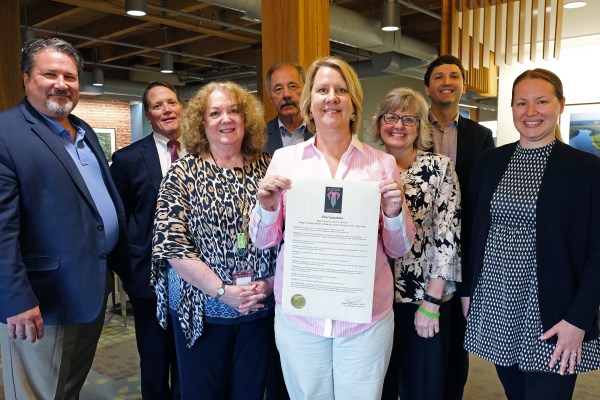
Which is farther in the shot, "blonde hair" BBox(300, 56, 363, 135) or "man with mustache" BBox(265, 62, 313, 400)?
"man with mustache" BBox(265, 62, 313, 400)

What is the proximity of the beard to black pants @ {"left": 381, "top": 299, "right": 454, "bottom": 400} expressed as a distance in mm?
1688

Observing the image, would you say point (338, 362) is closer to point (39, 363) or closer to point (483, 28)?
point (39, 363)

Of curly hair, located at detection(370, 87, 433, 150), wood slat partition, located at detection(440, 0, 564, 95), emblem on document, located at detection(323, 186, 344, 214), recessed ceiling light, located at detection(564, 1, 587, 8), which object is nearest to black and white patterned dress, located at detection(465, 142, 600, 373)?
curly hair, located at detection(370, 87, 433, 150)

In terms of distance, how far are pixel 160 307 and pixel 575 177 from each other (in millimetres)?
1757

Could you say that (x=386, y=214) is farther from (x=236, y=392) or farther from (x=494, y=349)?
(x=236, y=392)

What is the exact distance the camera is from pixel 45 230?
77.1 inches

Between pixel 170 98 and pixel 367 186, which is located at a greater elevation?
pixel 170 98

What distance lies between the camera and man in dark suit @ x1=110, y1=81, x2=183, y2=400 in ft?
8.34

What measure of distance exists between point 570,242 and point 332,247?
3.02ft

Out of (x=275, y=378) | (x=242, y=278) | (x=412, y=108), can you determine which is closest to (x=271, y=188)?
(x=242, y=278)

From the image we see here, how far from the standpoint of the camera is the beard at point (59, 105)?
6.84 ft

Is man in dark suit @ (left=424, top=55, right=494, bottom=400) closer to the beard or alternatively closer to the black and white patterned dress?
the black and white patterned dress

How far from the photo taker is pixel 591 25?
5238 mm

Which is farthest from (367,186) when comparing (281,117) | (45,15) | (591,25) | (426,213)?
(45,15)
